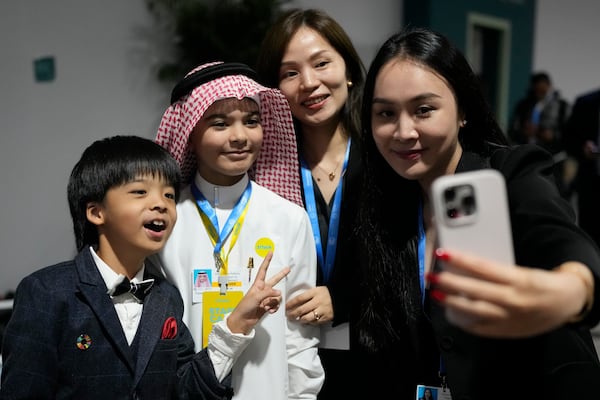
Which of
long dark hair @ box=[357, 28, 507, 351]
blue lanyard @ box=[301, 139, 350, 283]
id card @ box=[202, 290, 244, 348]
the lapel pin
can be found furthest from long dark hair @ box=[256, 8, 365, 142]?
the lapel pin

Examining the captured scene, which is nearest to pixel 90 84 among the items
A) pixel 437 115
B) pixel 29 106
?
pixel 29 106

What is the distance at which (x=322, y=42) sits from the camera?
2396 millimetres

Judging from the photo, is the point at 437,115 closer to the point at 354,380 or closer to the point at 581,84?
the point at 354,380

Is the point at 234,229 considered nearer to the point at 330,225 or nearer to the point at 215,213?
the point at 215,213

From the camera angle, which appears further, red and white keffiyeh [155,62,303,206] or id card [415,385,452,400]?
red and white keffiyeh [155,62,303,206]

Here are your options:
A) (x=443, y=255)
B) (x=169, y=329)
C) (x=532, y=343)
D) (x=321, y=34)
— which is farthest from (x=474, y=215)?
(x=321, y=34)

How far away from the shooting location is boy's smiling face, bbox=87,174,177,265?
172cm

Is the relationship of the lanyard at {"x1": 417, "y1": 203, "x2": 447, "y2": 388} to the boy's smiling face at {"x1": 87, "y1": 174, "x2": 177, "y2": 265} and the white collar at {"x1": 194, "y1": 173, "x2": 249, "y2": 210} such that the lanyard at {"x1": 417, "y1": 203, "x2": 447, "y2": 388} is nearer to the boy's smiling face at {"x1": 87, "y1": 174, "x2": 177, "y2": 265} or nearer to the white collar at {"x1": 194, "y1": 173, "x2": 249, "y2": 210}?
the white collar at {"x1": 194, "y1": 173, "x2": 249, "y2": 210}

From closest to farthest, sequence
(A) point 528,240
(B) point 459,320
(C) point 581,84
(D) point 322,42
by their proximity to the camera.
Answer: (B) point 459,320, (A) point 528,240, (D) point 322,42, (C) point 581,84

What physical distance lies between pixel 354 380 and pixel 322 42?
145cm

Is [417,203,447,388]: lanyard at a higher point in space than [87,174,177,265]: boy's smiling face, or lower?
lower

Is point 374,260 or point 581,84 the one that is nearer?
point 374,260

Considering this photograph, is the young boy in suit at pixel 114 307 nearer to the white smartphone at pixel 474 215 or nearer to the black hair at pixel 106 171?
the black hair at pixel 106 171

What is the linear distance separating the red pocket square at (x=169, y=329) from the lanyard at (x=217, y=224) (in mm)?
244
